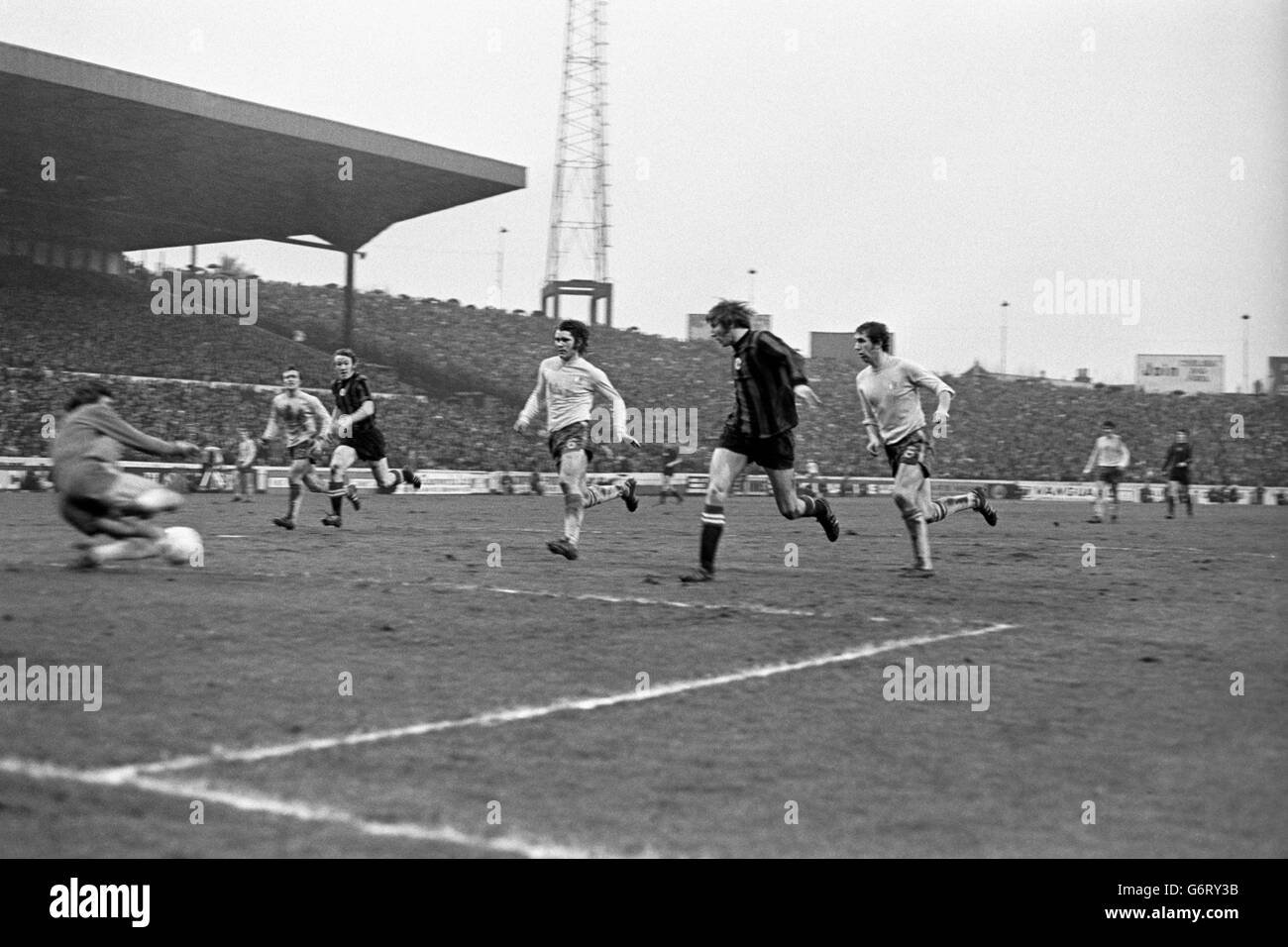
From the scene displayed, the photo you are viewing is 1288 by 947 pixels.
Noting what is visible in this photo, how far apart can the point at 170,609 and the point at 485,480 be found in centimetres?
3500

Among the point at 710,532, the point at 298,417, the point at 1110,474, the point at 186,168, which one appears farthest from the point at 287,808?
the point at 186,168

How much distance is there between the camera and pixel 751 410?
10781 mm

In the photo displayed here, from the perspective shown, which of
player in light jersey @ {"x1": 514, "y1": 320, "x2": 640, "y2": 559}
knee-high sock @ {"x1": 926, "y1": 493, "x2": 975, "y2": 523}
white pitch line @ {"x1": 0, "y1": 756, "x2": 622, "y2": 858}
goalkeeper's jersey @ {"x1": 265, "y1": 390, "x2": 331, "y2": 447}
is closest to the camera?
white pitch line @ {"x1": 0, "y1": 756, "x2": 622, "y2": 858}

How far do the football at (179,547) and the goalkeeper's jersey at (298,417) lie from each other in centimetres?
710

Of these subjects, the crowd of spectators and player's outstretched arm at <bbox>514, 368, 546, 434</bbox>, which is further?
the crowd of spectators

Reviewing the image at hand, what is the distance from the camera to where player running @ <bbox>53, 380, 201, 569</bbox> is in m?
9.66

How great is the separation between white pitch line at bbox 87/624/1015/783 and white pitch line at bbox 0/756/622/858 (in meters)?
0.08

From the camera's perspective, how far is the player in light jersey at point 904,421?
1191cm

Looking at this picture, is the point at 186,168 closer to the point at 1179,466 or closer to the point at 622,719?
the point at 1179,466

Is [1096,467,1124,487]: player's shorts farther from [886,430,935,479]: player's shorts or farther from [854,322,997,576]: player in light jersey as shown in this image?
[886,430,935,479]: player's shorts

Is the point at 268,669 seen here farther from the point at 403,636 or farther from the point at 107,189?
the point at 107,189

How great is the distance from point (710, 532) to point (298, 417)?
28.5 ft

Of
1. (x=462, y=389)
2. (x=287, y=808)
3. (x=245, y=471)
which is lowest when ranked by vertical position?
(x=287, y=808)

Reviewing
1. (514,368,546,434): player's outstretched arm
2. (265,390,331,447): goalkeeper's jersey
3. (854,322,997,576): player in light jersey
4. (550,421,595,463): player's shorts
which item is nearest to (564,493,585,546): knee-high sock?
(550,421,595,463): player's shorts
